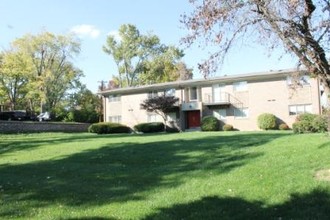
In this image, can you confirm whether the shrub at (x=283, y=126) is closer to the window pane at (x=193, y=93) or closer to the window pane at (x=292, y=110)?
the window pane at (x=292, y=110)

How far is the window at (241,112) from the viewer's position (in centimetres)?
4325

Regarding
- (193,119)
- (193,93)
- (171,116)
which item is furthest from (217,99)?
(171,116)

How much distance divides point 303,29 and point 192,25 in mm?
2459

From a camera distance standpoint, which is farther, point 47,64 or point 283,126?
point 47,64

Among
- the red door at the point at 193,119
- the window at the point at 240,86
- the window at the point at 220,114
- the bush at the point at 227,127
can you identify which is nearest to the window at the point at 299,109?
the window at the point at 240,86

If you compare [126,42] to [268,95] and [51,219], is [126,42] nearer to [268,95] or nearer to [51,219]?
[268,95]

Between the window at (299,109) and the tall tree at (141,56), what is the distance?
1480 inches

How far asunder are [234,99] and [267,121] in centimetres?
502

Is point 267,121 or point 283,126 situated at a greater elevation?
point 267,121

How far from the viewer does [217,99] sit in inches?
1773

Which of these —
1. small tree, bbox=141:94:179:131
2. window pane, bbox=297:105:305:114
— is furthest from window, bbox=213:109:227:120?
window pane, bbox=297:105:305:114

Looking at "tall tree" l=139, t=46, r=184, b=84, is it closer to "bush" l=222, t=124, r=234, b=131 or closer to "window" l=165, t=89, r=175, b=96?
"window" l=165, t=89, r=175, b=96

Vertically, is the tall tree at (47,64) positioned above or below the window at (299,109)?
above

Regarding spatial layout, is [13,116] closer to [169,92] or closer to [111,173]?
[169,92]
